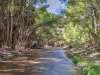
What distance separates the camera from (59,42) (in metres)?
115

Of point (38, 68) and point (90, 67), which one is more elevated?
point (90, 67)

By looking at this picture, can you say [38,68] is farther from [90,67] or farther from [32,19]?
[32,19]

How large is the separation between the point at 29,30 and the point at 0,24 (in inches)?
451

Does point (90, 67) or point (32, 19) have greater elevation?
point (32, 19)

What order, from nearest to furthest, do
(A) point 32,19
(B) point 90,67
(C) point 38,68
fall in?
(B) point 90,67, (C) point 38,68, (A) point 32,19

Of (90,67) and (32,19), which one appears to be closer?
(90,67)

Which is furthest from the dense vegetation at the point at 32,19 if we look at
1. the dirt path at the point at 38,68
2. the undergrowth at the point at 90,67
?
the undergrowth at the point at 90,67

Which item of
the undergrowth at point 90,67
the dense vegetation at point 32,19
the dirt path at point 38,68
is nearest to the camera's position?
the undergrowth at point 90,67

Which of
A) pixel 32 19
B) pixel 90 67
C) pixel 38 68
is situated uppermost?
pixel 32 19

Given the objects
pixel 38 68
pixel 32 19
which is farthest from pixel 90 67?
pixel 32 19

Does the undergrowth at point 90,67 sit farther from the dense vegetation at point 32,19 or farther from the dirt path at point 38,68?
the dense vegetation at point 32,19

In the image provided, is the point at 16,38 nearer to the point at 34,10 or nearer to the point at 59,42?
the point at 34,10

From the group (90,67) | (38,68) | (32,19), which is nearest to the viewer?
(90,67)

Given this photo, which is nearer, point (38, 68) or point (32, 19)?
point (38, 68)
